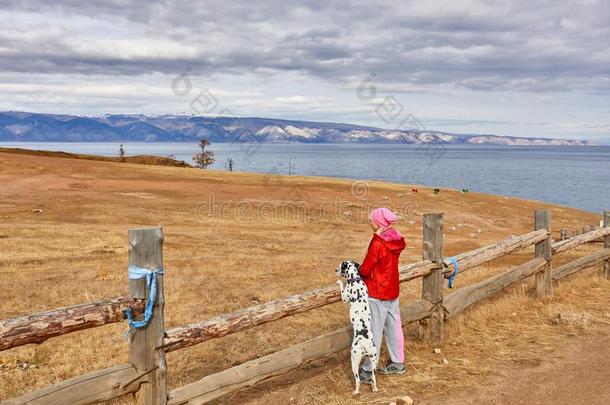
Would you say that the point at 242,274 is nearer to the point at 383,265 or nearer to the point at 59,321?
the point at 383,265

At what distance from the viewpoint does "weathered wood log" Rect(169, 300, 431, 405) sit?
531cm

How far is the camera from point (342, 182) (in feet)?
138

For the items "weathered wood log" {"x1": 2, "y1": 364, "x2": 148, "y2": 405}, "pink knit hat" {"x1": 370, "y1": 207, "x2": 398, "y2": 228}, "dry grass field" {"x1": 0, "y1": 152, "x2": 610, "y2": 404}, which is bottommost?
"dry grass field" {"x1": 0, "y1": 152, "x2": 610, "y2": 404}

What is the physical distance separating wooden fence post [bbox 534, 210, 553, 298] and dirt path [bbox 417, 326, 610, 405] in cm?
285

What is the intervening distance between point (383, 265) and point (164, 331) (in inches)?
105

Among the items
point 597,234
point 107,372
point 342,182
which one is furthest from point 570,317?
point 342,182

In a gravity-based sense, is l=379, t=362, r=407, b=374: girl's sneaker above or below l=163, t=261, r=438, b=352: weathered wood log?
below

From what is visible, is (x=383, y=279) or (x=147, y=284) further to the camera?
(x=383, y=279)

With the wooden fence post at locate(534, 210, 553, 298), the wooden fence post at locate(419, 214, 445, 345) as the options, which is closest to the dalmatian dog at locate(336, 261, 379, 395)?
the wooden fence post at locate(419, 214, 445, 345)

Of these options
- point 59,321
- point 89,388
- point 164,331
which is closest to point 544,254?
point 164,331

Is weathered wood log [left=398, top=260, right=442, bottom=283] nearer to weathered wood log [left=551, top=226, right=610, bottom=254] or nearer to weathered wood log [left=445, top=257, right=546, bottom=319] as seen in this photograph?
weathered wood log [left=445, top=257, right=546, bottom=319]

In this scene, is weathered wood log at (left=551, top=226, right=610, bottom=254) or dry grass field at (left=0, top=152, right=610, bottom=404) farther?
weathered wood log at (left=551, top=226, right=610, bottom=254)

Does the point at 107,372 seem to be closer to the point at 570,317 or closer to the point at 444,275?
the point at 444,275

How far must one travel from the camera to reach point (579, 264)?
12172 millimetres
